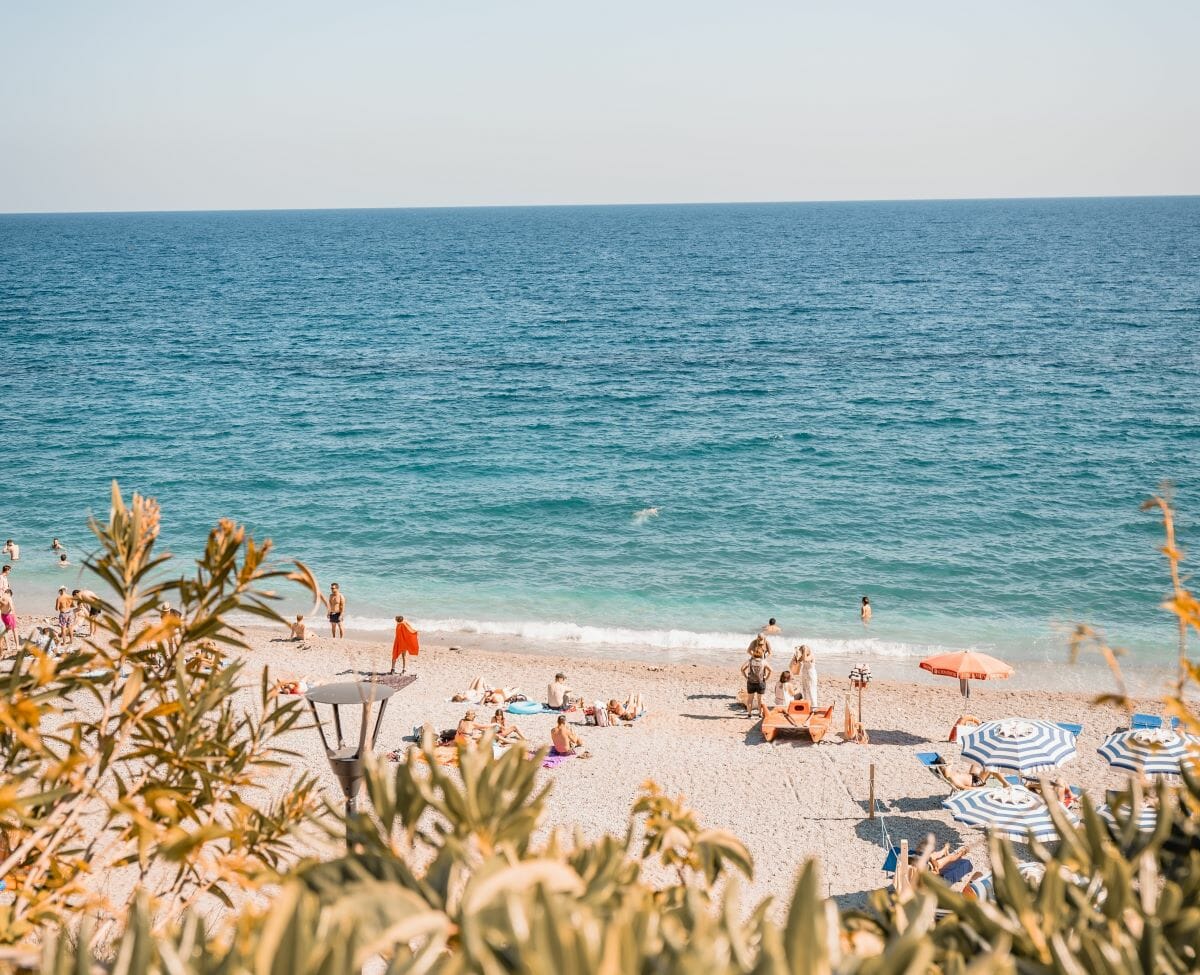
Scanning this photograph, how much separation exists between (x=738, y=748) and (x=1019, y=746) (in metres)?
4.50

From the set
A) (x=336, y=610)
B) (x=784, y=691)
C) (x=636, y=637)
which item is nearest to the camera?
(x=784, y=691)

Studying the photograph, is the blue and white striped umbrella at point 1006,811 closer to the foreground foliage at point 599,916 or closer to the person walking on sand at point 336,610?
the foreground foliage at point 599,916

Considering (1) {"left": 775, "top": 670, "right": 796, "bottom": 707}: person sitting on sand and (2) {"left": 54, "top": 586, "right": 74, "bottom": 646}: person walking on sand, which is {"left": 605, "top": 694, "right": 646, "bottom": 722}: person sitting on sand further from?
(2) {"left": 54, "top": 586, "right": 74, "bottom": 646}: person walking on sand

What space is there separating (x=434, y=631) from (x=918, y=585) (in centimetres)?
1184

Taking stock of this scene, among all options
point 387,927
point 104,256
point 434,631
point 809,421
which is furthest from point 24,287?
point 387,927

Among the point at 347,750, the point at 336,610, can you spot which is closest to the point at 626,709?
the point at 336,610

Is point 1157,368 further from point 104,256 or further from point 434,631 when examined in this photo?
point 104,256

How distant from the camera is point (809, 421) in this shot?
139ft

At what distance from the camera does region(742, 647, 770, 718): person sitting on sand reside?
58.5 ft

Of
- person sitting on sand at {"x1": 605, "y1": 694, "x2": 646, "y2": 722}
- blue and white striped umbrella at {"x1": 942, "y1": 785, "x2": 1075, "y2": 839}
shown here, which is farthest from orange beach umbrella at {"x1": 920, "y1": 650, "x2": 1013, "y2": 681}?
blue and white striped umbrella at {"x1": 942, "y1": 785, "x2": 1075, "y2": 839}

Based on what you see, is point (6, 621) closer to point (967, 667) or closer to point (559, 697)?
point (559, 697)

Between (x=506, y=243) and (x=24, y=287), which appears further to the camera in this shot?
(x=506, y=243)

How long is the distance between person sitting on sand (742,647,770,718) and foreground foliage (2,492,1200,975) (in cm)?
1434

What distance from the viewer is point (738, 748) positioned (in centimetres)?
1650
